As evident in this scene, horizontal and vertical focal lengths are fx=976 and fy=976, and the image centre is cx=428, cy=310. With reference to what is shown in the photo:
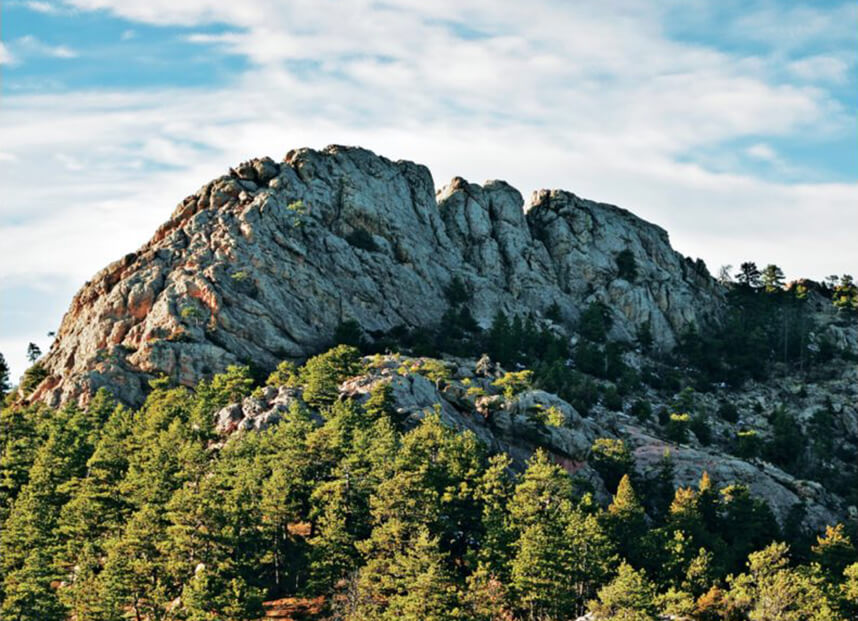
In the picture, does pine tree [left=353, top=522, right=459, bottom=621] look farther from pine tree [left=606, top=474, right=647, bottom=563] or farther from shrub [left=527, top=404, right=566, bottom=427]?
shrub [left=527, top=404, right=566, bottom=427]

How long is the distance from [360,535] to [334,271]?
214ft

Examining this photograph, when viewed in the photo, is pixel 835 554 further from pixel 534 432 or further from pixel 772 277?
pixel 772 277

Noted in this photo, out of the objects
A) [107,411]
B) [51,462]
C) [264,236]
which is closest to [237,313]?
[264,236]

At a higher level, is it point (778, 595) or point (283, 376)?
point (283, 376)

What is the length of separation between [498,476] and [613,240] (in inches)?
3906

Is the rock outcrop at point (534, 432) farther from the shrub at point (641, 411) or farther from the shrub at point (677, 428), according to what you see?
the shrub at point (641, 411)

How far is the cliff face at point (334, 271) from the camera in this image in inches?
4803

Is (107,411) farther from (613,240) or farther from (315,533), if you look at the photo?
(613,240)

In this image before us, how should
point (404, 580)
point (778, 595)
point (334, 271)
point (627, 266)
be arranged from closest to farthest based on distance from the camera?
point (778, 595), point (404, 580), point (334, 271), point (627, 266)

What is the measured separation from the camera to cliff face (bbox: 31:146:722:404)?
122000mm

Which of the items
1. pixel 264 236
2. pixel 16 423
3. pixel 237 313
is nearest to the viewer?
pixel 16 423

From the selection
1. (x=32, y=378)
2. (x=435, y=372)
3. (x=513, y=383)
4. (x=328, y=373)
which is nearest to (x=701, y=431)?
(x=513, y=383)

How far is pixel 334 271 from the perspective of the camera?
5404 inches

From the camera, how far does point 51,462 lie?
8775 centimetres
